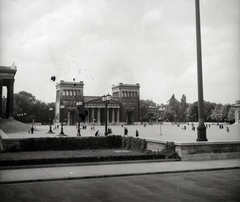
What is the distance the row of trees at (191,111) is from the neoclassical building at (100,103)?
22321 mm

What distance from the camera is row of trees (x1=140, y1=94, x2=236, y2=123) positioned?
415 feet

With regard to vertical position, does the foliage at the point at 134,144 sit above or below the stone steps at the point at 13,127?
below

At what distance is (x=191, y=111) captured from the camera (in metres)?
144

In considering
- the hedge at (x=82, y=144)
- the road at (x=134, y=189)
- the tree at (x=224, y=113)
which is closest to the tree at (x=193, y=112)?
the tree at (x=224, y=113)

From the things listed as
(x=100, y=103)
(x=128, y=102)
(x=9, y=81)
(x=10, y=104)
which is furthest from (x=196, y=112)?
(x=10, y=104)

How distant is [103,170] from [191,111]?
5399 inches

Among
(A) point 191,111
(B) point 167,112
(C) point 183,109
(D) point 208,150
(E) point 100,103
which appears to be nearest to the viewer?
(D) point 208,150

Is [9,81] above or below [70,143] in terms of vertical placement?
above

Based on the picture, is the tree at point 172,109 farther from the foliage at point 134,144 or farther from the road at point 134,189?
the road at point 134,189

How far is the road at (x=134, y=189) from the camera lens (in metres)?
7.76

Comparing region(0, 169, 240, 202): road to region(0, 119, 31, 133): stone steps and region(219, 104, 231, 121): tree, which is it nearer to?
region(0, 119, 31, 133): stone steps

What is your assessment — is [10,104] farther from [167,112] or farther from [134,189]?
[167,112]

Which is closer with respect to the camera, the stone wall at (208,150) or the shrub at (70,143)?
the stone wall at (208,150)

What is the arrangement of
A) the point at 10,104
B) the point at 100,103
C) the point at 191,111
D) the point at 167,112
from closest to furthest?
the point at 10,104 → the point at 100,103 → the point at 191,111 → the point at 167,112
